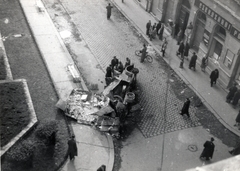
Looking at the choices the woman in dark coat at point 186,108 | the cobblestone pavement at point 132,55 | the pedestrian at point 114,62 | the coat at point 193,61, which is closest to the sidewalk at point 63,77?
the cobblestone pavement at point 132,55

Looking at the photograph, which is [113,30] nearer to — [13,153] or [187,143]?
[187,143]

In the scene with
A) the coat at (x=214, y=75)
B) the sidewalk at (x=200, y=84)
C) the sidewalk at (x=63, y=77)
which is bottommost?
the sidewalk at (x=63, y=77)

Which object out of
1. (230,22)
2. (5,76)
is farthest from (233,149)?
(5,76)

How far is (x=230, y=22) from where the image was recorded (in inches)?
707

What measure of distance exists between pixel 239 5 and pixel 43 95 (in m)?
11.9

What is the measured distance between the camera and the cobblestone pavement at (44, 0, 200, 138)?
55.3 ft

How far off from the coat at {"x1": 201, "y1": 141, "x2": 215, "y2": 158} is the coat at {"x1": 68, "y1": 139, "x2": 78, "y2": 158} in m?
5.87

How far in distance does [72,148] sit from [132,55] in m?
10.6

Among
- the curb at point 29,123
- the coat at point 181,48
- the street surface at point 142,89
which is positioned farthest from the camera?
the coat at point 181,48

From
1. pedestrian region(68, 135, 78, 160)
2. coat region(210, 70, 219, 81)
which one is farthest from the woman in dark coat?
pedestrian region(68, 135, 78, 160)

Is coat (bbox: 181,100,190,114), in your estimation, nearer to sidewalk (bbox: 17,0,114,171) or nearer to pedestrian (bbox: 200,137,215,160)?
pedestrian (bbox: 200,137,215,160)

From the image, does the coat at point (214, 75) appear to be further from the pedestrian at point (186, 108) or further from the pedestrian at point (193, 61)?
the pedestrian at point (186, 108)

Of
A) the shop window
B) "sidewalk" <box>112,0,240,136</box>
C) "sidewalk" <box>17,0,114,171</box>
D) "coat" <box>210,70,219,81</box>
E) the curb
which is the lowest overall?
"sidewalk" <box>17,0,114,171</box>

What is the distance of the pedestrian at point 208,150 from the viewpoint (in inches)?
556
